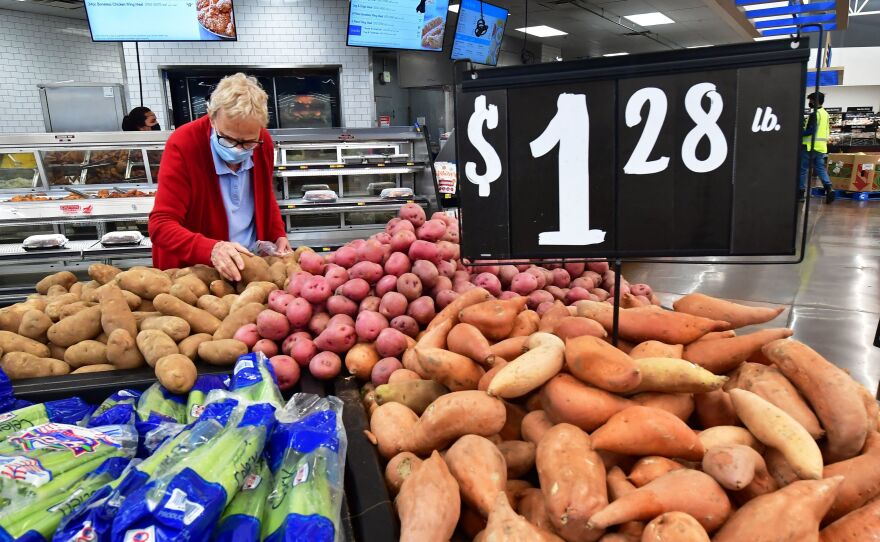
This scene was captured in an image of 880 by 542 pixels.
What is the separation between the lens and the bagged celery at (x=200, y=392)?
4.46ft

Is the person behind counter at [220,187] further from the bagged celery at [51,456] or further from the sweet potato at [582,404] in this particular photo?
the sweet potato at [582,404]

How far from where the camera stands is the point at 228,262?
207 centimetres

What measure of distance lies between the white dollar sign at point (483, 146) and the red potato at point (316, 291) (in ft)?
2.33

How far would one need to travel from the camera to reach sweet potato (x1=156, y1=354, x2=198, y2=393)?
1.46 metres

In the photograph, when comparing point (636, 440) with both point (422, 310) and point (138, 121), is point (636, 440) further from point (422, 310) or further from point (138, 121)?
point (138, 121)

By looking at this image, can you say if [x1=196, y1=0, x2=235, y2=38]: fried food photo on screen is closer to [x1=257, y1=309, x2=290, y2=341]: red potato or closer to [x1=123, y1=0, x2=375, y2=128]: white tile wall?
[x1=123, y1=0, x2=375, y2=128]: white tile wall

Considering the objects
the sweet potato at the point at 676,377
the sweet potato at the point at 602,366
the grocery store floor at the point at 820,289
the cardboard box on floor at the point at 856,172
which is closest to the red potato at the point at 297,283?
the sweet potato at the point at 602,366

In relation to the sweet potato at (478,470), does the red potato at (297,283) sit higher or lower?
higher

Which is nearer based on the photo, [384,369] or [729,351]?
[729,351]

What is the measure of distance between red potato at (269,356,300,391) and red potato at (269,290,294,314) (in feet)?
0.65

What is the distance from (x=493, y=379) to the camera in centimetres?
109

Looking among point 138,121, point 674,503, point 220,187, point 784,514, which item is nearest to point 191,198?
point 220,187

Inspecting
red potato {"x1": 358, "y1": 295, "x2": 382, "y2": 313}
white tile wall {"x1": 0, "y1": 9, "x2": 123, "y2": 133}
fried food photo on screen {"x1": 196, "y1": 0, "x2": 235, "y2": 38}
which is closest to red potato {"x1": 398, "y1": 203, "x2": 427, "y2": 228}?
red potato {"x1": 358, "y1": 295, "x2": 382, "y2": 313}

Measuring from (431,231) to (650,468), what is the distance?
1186mm
